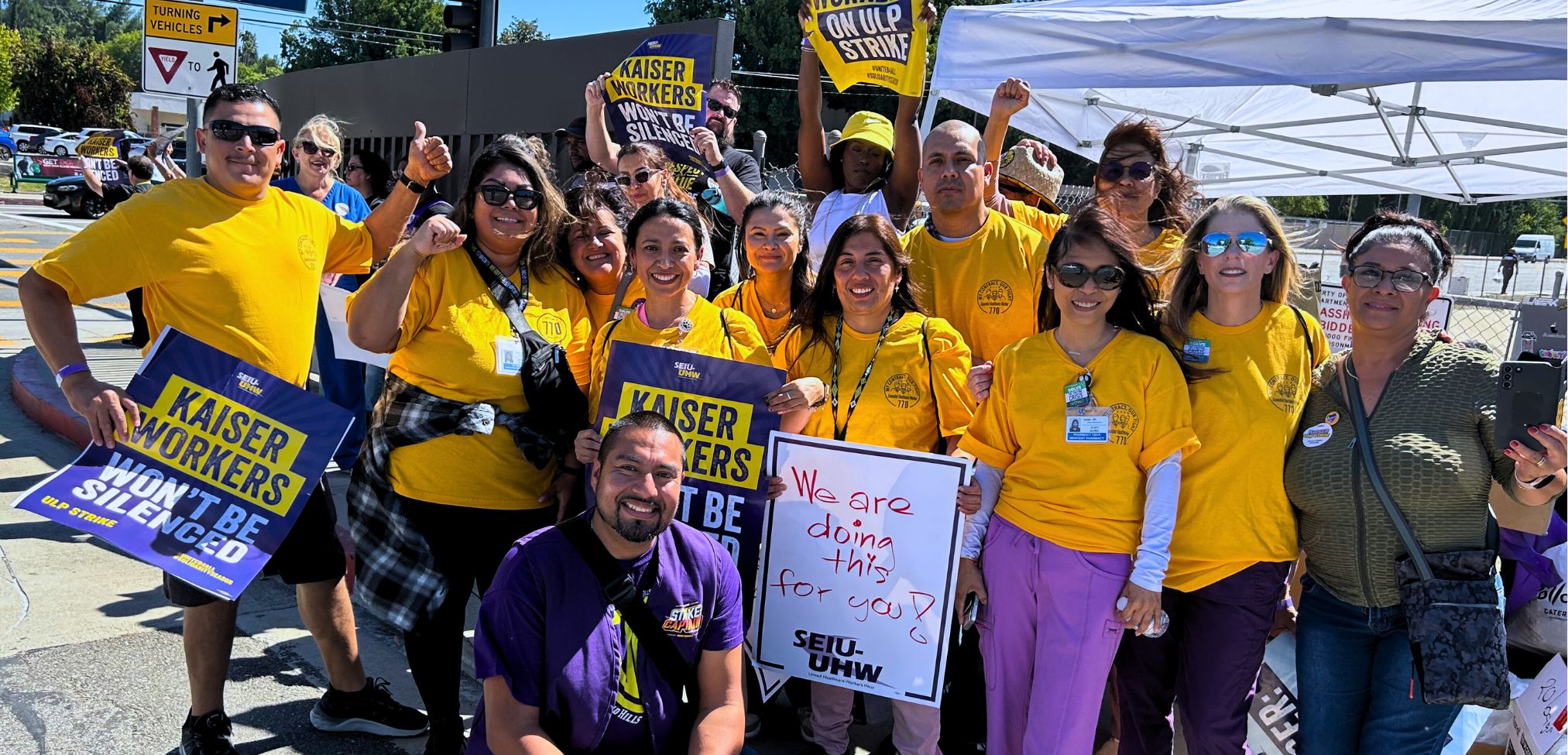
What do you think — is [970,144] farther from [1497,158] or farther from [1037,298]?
[1497,158]

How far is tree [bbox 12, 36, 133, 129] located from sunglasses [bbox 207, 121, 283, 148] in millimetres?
64011

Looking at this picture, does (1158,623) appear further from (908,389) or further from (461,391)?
(461,391)

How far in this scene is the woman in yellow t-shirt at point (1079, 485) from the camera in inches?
122

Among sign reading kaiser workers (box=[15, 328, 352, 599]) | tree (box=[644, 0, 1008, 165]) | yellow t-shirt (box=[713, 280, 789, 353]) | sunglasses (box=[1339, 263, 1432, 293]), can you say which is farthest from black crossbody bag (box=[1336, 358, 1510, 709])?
tree (box=[644, 0, 1008, 165])

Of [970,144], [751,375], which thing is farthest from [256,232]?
[970,144]

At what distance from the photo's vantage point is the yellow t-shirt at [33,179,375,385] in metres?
3.43

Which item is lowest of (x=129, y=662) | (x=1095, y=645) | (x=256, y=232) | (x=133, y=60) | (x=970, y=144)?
(x=129, y=662)

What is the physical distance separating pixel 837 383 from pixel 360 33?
74.2 meters

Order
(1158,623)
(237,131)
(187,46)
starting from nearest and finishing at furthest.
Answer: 1. (1158,623)
2. (237,131)
3. (187,46)

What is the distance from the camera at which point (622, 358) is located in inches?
143

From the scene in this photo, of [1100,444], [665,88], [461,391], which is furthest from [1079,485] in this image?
[665,88]

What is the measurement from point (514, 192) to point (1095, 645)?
230 cm

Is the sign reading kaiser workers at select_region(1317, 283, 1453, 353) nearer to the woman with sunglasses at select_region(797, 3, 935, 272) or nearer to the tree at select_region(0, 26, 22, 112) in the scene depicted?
the woman with sunglasses at select_region(797, 3, 935, 272)

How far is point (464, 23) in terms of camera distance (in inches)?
390
